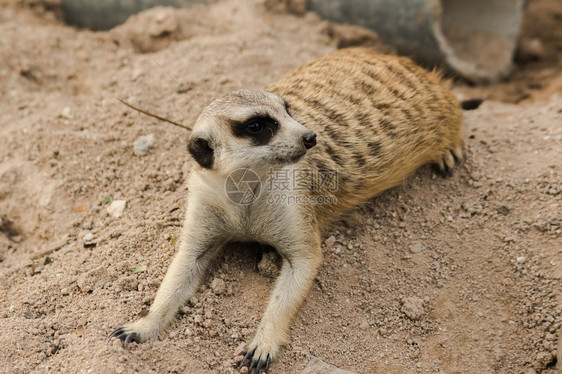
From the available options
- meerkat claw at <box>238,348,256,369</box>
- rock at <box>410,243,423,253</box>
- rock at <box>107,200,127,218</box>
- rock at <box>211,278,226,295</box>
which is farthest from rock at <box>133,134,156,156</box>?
rock at <box>410,243,423,253</box>

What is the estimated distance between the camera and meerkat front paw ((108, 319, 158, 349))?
2.36 metres

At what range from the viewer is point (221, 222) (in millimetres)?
2576

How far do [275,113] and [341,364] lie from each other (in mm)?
1086

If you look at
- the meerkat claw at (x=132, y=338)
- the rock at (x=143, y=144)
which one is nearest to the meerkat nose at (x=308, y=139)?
the meerkat claw at (x=132, y=338)

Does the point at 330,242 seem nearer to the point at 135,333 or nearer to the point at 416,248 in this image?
the point at 416,248

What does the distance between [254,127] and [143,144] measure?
1.26m

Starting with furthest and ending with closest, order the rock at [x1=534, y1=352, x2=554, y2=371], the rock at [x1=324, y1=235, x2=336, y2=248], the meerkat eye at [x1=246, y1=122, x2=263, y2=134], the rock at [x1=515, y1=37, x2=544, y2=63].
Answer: the rock at [x1=515, y1=37, x2=544, y2=63] < the rock at [x1=324, y1=235, x2=336, y2=248] < the rock at [x1=534, y1=352, x2=554, y2=371] < the meerkat eye at [x1=246, y1=122, x2=263, y2=134]

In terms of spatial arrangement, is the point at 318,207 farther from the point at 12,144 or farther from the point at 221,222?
the point at 12,144

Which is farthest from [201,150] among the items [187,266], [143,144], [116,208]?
[143,144]

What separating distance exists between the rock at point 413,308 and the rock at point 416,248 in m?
0.28

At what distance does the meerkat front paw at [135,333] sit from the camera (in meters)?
2.36

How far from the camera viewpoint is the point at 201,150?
2340 mm

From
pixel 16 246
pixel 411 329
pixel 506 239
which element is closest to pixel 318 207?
pixel 411 329

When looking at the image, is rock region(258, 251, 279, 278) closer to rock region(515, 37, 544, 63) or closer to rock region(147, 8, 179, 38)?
rock region(147, 8, 179, 38)
